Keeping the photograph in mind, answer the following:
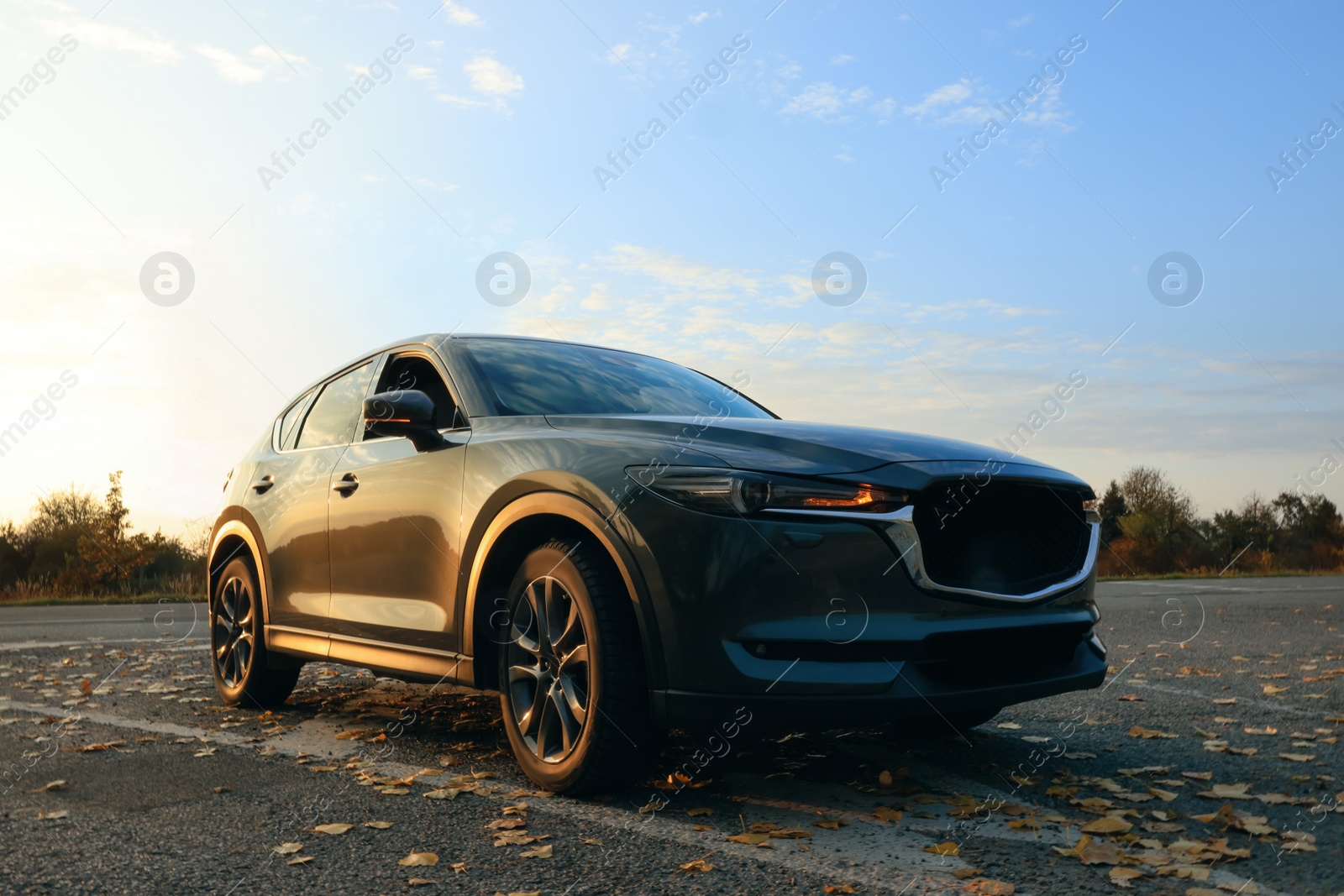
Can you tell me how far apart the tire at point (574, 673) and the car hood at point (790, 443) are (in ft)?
1.69

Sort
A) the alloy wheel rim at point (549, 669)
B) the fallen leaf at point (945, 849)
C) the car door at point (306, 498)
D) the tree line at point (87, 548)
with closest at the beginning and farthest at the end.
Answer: the fallen leaf at point (945, 849)
the alloy wheel rim at point (549, 669)
the car door at point (306, 498)
the tree line at point (87, 548)

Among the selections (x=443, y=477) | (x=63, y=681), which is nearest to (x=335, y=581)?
(x=443, y=477)

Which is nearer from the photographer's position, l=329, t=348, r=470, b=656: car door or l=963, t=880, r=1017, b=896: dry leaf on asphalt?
l=963, t=880, r=1017, b=896: dry leaf on asphalt

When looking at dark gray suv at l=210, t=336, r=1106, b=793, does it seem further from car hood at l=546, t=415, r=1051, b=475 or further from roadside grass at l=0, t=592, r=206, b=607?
roadside grass at l=0, t=592, r=206, b=607

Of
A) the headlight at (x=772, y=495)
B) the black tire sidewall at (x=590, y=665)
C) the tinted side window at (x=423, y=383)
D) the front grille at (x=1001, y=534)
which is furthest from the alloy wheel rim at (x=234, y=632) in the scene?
the front grille at (x=1001, y=534)

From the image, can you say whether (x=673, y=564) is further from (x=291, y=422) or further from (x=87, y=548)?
(x=87, y=548)

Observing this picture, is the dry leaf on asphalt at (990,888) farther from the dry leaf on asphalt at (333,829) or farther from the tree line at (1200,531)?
the tree line at (1200,531)

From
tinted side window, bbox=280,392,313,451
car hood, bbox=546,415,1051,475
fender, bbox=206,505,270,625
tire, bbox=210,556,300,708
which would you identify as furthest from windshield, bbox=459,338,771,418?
tire, bbox=210,556,300,708

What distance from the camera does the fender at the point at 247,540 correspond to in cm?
600

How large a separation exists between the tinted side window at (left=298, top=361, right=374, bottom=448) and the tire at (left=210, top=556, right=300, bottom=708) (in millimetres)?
875

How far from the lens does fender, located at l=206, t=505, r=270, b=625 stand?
19.7ft

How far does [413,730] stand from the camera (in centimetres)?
536

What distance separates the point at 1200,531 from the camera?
41062 mm

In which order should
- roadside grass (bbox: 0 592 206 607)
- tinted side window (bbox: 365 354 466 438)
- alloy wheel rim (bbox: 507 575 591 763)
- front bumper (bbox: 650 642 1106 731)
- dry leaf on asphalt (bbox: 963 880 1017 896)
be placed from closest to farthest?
dry leaf on asphalt (bbox: 963 880 1017 896), front bumper (bbox: 650 642 1106 731), alloy wheel rim (bbox: 507 575 591 763), tinted side window (bbox: 365 354 466 438), roadside grass (bbox: 0 592 206 607)
